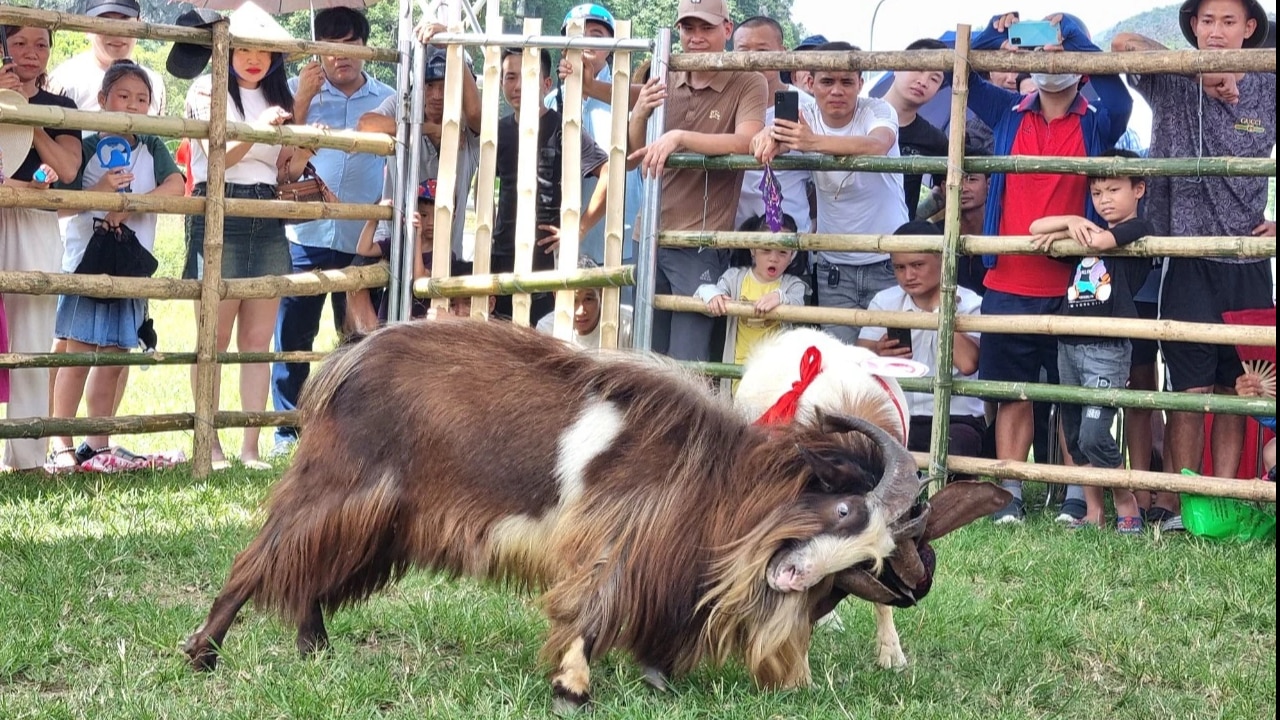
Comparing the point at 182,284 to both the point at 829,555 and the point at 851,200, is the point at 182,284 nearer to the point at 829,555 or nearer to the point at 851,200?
the point at 851,200

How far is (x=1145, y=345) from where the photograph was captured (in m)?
7.07

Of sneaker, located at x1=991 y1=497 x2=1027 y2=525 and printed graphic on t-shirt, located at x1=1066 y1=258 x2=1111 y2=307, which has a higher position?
printed graphic on t-shirt, located at x1=1066 y1=258 x2=1111 y2=307

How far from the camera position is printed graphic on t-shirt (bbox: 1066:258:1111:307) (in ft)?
22.0

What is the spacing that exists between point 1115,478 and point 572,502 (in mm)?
3490

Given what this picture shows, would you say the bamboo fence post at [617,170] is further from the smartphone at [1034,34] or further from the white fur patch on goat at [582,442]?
the white fur patch on goat at [582,442]

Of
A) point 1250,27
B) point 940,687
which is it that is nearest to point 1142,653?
point 940,687

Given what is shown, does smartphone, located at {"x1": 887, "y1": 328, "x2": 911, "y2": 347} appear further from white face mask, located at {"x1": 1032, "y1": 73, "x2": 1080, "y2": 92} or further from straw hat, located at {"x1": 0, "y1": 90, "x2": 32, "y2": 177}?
straw hat, located at {"x1": 0, "y1": 90, "x2": 32, "y2": 177}

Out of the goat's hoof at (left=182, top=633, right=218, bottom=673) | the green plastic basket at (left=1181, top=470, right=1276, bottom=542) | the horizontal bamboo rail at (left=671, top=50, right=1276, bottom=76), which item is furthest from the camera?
the green plastic basket at (left=1181, top=470, right=1276, bottom=542)

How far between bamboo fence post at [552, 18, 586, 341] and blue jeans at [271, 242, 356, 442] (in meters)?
2.16

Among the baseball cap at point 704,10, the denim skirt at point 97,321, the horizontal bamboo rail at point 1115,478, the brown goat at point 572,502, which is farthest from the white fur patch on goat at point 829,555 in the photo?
the denim skirt at point 97,321

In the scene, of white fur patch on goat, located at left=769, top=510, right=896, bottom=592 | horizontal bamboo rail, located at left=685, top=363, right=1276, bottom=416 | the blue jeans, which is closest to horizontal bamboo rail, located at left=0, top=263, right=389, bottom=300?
the blue jeans

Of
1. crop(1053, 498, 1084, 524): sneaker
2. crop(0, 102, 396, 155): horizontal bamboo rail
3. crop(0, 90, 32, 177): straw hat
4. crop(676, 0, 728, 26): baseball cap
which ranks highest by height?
crop(676, 0, 728, 26): baseball cap

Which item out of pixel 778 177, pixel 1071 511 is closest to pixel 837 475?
pixel 1071 511

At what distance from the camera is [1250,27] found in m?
6.71
